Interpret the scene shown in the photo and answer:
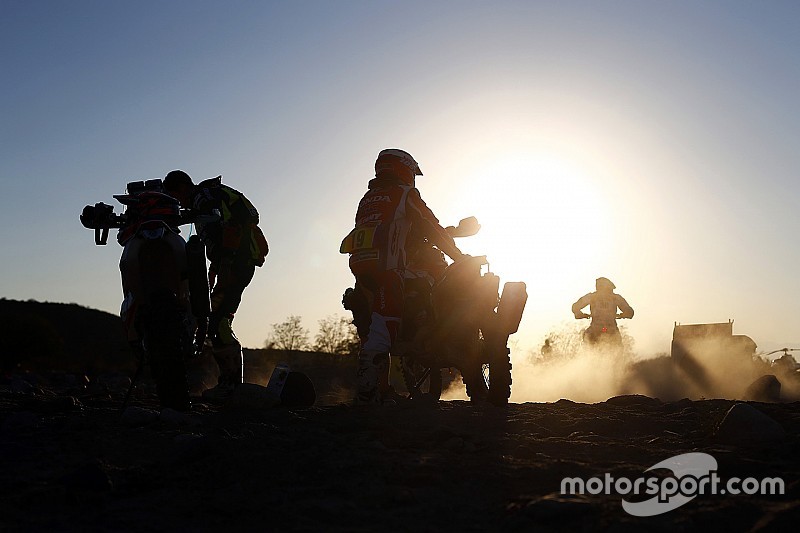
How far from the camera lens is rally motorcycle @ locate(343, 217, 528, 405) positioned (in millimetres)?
6891

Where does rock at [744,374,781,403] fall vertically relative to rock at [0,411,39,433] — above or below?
above

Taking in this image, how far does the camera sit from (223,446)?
3934 mm

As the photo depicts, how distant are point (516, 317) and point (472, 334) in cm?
41

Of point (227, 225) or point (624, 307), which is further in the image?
point (624, 307)

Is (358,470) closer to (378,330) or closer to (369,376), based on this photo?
(369,376)

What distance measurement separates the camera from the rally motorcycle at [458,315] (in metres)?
6.89

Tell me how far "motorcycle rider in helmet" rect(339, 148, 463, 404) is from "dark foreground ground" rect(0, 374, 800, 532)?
37.8 inches

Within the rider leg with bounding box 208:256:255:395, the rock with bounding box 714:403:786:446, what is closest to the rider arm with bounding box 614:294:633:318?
the rider leg with bounding box 208:256:255:395

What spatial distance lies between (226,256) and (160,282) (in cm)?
150

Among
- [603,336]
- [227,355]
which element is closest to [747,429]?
[227,355]

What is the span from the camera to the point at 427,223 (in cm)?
681

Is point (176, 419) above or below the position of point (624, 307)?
below

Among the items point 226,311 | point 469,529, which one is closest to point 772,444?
point 469,529

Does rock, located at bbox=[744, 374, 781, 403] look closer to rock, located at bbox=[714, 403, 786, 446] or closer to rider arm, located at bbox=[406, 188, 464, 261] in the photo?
rider arm, located at bbox=[406, 188, 464, 261]
